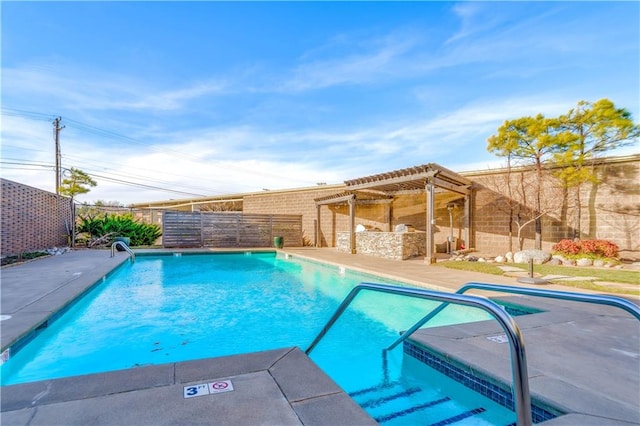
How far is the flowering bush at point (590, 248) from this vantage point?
888 cm

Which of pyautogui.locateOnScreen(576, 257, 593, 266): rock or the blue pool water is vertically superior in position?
pyautogui.locateOnScreen(576, 257, 593, 266): rock

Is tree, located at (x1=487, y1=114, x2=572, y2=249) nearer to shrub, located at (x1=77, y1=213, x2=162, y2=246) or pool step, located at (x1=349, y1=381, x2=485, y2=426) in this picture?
pool step, located at (x1=349, y1=381, x2=485, y2=426)

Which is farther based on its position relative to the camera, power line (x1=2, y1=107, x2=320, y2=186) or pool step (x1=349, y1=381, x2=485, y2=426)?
power line (x1=2, y1=107, x2=320, y2=186)

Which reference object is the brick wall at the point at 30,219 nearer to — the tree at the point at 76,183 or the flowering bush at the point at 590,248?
the tree at the point at 76,183

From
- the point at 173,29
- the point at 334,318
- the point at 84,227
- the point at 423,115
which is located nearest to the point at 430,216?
the point at 423,115

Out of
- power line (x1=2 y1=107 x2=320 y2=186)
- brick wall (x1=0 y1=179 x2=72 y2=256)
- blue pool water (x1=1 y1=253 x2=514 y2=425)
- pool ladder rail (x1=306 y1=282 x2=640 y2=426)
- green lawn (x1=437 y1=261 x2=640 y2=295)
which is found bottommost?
blue pool water (x1=1 y1=253 x2=514 y2=425)

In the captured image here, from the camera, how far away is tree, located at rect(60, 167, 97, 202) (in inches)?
703

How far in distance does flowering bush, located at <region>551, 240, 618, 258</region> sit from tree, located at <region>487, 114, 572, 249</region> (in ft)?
4.14

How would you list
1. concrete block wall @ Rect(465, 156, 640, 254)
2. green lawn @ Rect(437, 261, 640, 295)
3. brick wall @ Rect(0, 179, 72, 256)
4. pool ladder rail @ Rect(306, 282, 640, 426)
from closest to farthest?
pool ladder rail @ Rect(306, 282, 640, 426) < green lawn @ Rect(437, 261, 640, 295) < brick wall @ Rect(0, 179, 72, 256) < concrete block wall @ Rect(465, 156, 640, 254)

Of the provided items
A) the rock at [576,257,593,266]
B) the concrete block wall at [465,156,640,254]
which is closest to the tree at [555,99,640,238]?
the concrete block wall at [465,156,640,254]

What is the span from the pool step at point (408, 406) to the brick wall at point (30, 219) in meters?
11.3

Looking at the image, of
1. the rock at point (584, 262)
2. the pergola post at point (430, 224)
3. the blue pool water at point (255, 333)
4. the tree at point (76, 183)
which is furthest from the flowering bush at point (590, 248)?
the tree at point (76, 183)

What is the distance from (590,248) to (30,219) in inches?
703

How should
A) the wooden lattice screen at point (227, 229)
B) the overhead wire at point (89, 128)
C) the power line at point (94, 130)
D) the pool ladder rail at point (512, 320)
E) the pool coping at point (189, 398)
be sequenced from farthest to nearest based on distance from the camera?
the power line at point (94, 130), the overhead wire at point (89, 128), the wooden lattice screen at point (227, 229), the pool coping at point (189, 398), the pool ladder rail at point (512, 320)
